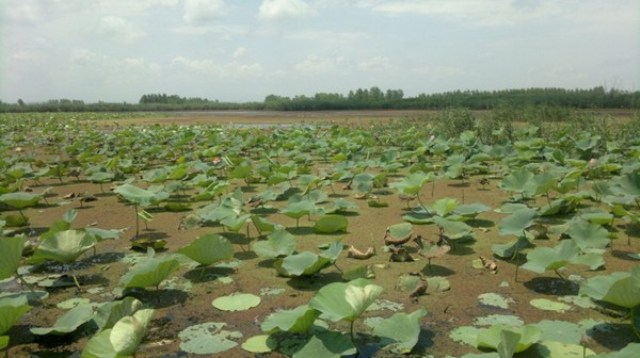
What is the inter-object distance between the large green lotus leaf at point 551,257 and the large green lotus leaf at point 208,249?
1.51 metres

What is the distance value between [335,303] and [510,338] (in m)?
0.63

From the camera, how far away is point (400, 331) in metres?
2.06

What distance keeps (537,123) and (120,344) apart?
8.68 meters

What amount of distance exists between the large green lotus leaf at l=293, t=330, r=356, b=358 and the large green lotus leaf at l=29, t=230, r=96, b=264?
5.06 ft

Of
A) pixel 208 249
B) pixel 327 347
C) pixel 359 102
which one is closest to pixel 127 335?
pixel 327 347

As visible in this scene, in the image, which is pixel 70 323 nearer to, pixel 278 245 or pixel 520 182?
pixel 278 245

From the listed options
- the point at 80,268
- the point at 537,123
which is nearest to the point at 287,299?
the point at 80,268

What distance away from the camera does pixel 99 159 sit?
7285mm

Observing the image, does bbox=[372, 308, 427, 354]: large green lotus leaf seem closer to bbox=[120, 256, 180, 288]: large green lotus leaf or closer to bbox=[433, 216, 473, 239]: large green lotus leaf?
bbox=[120, 256, 180, 288]: large green lotus leaf

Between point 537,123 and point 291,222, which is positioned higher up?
point 537,123

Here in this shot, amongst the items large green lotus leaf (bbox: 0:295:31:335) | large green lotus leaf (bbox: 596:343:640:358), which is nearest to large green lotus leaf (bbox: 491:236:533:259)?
large green lotus leaf (bbox: 596:343:640:358)

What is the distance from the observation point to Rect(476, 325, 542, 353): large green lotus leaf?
5.61 feet

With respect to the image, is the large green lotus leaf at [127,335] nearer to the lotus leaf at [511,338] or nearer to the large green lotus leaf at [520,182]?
the lotus leaf at [511,338]

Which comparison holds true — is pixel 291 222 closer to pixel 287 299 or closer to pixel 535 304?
pixel 287 299
